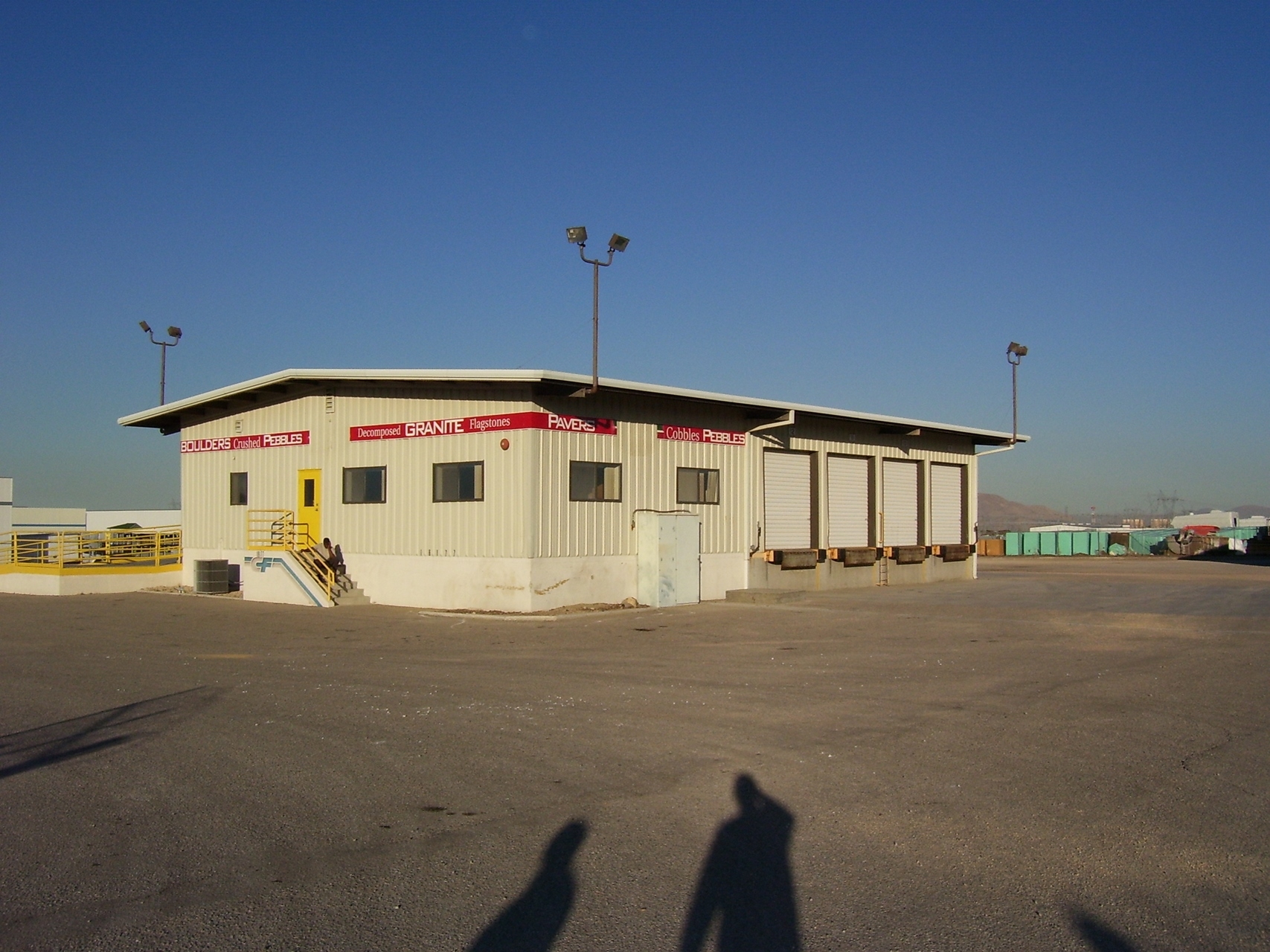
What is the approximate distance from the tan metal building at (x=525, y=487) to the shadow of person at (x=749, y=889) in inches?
547

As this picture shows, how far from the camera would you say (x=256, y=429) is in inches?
1010

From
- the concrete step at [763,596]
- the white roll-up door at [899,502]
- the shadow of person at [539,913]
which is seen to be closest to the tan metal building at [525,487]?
the white roll-up door at [899,502]

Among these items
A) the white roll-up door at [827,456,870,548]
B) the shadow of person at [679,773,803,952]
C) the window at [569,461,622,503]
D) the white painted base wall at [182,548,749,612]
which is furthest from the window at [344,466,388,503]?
the shadow of person at [679,773,803,952]

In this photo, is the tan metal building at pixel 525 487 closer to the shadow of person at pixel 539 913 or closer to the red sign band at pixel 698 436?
the red sign band at pixel 698 436

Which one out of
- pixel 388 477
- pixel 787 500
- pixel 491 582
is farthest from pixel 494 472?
pixel 787 500

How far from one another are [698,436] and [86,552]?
16.6 meters

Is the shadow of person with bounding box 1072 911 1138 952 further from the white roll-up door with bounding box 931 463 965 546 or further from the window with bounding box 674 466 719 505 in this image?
the white roll-up door with bounding box 931 463 965 546

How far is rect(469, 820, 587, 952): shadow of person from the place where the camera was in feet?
14.7

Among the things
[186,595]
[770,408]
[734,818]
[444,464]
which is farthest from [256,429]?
[734,818]

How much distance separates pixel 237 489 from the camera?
26.2 metres

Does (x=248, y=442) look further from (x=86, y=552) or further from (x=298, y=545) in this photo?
(x=86, y=552)

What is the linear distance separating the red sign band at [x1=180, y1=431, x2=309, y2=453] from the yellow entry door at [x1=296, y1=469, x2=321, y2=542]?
0.77 meters

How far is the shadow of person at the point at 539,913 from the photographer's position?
4.48 meters

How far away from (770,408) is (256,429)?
40.6ft
